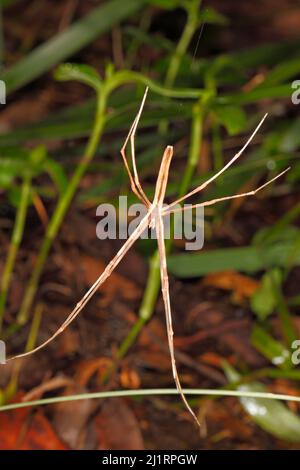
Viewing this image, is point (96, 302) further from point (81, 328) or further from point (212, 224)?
point (212, 224)

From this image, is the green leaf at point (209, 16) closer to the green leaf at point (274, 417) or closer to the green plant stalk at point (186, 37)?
the green plant stalk at point (186, 37)

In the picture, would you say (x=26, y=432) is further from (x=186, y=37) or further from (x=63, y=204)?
(x=186, y=37)

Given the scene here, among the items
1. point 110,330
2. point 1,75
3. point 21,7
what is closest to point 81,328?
point 110,330

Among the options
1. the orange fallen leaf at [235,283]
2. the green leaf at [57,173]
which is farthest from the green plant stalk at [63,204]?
the orange fallen leaf at [235,283]

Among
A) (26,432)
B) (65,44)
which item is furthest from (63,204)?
(65,44)

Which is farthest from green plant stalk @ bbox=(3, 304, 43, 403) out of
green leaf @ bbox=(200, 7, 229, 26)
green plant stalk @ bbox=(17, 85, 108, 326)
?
green leaf @ bbox=(200, 7, 229, 26)

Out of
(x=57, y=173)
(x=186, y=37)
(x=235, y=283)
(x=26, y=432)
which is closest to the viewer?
(x=26, y=432)
